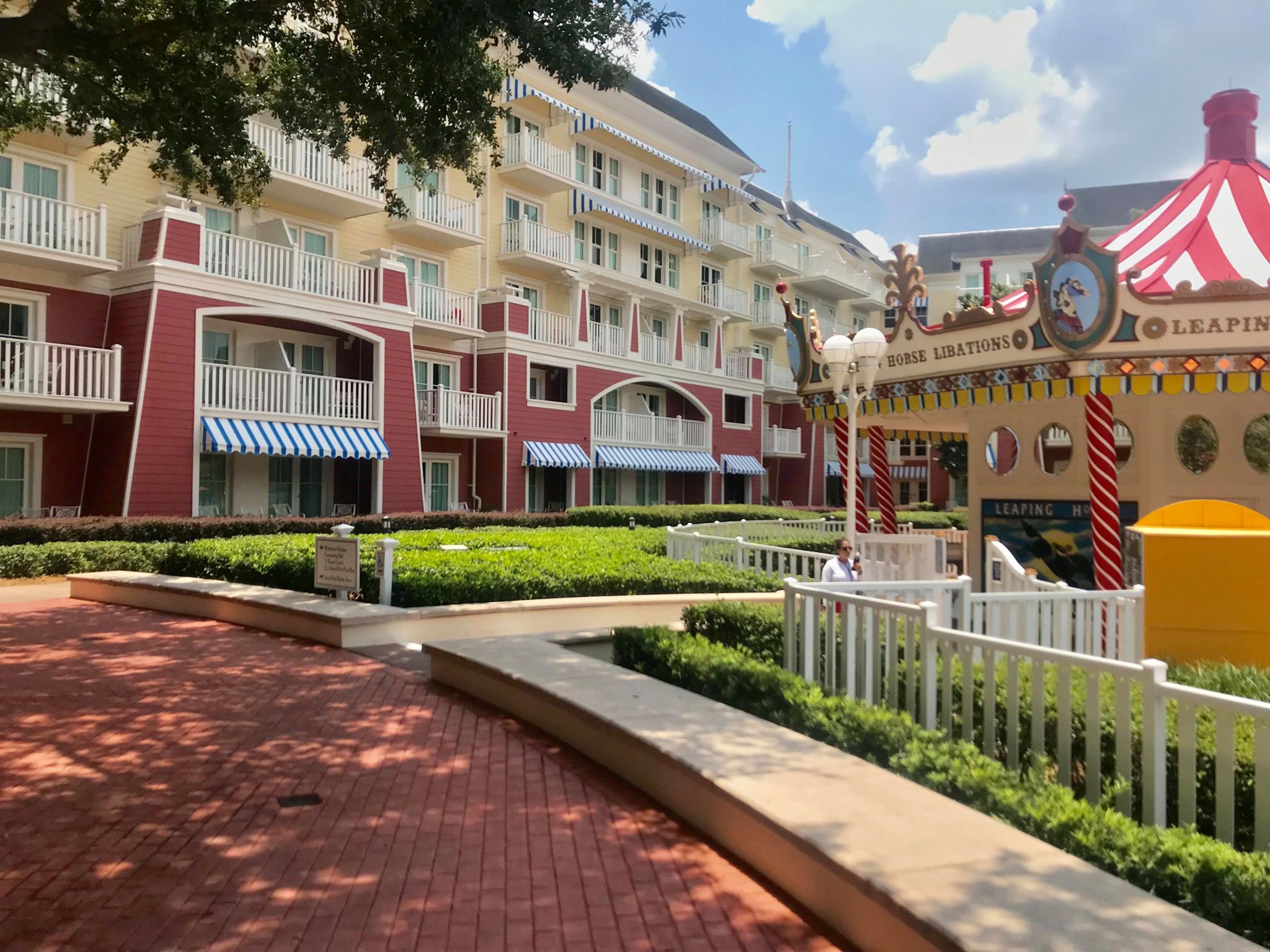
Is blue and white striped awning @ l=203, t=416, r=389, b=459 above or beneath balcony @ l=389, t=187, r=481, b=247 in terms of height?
beneath

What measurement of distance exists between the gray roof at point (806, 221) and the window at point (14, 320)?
115 feet

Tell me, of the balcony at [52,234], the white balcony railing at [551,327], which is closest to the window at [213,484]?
the balcony at [52,234]

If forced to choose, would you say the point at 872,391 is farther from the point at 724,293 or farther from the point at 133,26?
the point at 724,293

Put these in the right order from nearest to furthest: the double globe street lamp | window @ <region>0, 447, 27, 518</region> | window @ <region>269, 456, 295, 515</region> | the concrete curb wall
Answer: the concrete curb wall → the double globe street lamp → window @ <region>0, 447, 27, 518</region> → window @ <region>269, 456, 295, 515</region>

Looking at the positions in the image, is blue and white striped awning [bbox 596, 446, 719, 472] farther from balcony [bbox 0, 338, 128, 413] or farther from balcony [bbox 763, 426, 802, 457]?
balcony [bbox 0, 338, 128, 413]

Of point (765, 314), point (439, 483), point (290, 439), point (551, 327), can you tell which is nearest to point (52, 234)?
point (290, 439)

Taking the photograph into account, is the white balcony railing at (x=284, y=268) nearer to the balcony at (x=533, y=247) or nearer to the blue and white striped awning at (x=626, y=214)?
the balcony at (x=533, y=247)

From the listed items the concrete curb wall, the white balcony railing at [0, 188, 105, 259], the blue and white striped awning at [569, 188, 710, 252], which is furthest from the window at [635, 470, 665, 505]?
the concrete curb wall

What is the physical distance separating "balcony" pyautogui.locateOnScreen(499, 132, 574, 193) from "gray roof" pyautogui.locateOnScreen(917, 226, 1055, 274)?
3228cm

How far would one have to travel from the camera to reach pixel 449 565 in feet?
39.1

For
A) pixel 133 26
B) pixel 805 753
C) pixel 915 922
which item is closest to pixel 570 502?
pixel 133 26

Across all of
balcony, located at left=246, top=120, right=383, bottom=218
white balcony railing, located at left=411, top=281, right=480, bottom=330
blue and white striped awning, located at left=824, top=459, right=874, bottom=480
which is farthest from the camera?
blue and white striped awning, located at left=824, top=459, right=874, bottom=480

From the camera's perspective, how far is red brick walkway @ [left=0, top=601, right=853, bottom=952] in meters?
3.77

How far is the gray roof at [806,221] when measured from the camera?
1913 inches
